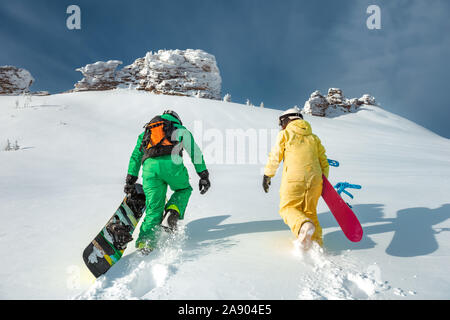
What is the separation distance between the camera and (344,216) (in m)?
2.18

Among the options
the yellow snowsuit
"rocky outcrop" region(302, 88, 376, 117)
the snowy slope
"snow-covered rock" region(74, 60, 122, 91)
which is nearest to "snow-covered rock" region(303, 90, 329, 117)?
"rocky outcrop" region(302, 88, 376, 117)

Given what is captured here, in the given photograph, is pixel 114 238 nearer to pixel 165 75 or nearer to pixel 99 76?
pixel 165 75

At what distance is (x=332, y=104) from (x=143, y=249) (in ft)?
219

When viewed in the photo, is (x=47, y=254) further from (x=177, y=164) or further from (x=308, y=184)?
(x=308, y=184)

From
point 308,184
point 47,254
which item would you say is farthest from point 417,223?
point 47,254

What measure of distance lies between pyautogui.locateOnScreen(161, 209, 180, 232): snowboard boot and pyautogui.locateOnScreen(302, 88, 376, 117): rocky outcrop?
5964 cm

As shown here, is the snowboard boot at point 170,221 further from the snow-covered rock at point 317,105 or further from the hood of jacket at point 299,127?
the snow-covered rock at point 317,105

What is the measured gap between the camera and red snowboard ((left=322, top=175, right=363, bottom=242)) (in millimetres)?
2084

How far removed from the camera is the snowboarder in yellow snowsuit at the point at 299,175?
2145 millimetres

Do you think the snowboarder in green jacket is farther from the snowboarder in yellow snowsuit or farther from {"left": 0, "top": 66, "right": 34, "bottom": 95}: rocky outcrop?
{"left": 0, "top": 66, "right": 34, "bottom": 95}: rocky outcrop

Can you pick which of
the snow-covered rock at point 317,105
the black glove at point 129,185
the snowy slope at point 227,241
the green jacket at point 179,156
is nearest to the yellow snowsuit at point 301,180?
the snowy slope at point 227,241

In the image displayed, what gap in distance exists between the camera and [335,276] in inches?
62.9

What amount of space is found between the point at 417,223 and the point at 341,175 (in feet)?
9.66
